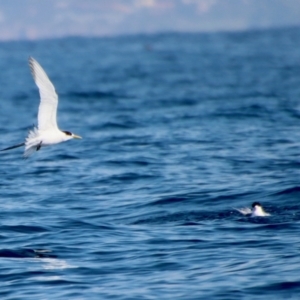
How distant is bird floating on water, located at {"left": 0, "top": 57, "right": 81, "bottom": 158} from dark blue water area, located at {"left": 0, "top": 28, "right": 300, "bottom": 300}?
163cm

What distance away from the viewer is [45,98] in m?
17.6

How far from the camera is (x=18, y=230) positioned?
58.2 feet

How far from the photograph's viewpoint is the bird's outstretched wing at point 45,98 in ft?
57.1

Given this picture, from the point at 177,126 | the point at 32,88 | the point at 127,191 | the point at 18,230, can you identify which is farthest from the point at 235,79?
the point at 18,230

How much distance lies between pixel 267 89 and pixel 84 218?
33785 mm

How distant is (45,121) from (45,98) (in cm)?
47

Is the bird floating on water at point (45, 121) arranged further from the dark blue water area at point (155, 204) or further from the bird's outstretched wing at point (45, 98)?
the dark blue water area at point (155, 204)

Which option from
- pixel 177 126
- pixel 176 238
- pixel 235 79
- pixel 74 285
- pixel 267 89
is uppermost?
pixel 235 79

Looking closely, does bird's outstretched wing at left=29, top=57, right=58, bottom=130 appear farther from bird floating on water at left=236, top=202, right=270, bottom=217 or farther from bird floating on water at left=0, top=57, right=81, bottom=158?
bird floating on water at left=236, top=202, right=270, bottom=217

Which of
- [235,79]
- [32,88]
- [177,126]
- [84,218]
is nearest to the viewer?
[84,218]

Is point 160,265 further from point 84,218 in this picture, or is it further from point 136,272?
point 84,218

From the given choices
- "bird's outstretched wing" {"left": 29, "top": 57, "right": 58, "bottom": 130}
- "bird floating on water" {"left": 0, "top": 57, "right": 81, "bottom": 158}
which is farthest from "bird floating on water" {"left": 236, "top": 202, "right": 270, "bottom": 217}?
"bird's outstretched wing" {"left": 29, "top": 57, "right": 58, "bottom": 130}

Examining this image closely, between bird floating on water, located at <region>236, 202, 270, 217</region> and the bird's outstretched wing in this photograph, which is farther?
bird floating on water, located at <region>236, 202, 270, 217</region>

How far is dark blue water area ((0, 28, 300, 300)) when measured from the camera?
14.4m
